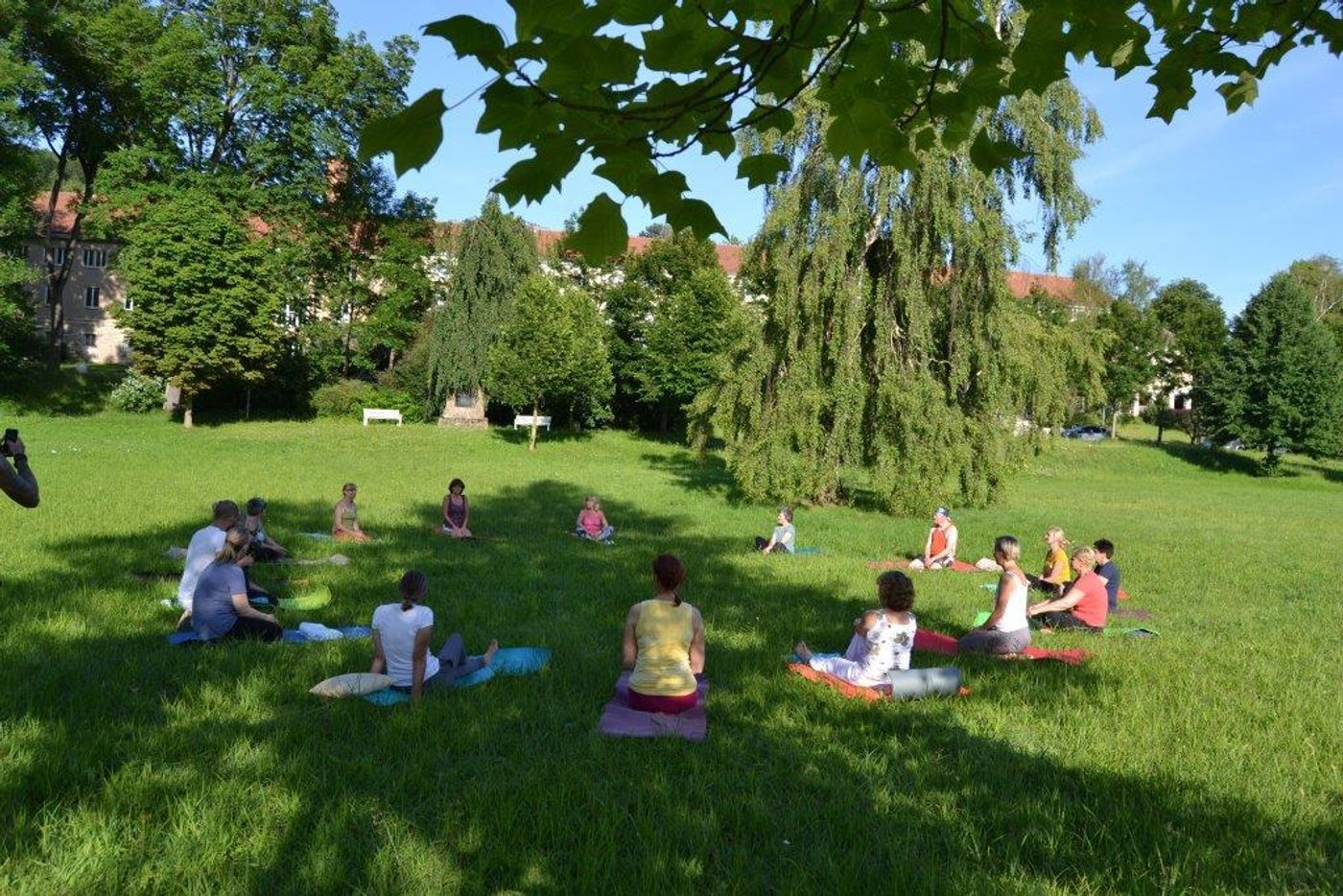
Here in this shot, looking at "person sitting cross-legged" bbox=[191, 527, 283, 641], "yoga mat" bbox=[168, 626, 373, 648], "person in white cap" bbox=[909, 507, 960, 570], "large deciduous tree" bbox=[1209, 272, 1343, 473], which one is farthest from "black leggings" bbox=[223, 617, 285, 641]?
"large deciduous tree" bbox=[1209, 272, 1343, 473]

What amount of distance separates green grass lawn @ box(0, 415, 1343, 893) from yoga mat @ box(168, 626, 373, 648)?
0.65 feet

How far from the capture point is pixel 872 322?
20.9 meters

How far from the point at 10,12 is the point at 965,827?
146 ft

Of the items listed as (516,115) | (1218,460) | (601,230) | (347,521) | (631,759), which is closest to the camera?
(516,115)

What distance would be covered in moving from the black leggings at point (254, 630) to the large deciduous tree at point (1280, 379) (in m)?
51.3

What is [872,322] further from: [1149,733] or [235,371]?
[235,371]

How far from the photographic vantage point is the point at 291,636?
25.2 ft

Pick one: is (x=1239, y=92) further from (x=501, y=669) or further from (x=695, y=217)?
(x=501, y=669)

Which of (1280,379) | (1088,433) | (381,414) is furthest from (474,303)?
(1088,433)

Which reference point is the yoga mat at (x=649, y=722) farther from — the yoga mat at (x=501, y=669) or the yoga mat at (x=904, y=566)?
the yoga mat at (x=904, y=566)

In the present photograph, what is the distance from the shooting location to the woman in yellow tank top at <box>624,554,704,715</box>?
18.6 feet

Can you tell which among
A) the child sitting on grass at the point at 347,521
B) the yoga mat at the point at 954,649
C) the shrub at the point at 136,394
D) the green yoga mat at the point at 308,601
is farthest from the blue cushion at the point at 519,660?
the shrub at the point at 136,394

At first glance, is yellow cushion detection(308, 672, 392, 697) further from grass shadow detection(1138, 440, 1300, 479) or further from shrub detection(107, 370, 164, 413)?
grass shadow detection(1138, 440, 1300, 479)

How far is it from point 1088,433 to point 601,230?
69915mm
